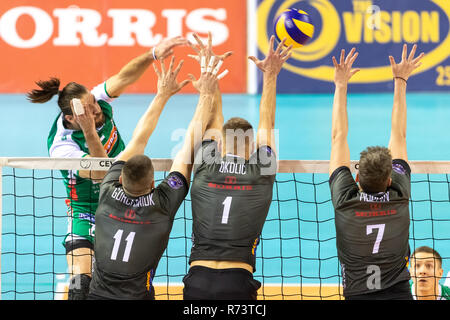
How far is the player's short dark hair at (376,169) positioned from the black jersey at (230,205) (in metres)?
0.75

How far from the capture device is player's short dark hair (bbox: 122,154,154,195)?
4602 millimetres

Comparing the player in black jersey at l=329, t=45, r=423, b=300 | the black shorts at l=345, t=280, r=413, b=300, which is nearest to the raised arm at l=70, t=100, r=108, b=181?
the player in black jersey at l=329, t=45, r=423, b=300

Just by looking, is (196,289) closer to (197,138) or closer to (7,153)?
(197,138)

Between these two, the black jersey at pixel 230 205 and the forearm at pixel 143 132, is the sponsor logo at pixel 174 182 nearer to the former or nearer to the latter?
the black jersey at pixel 230 205

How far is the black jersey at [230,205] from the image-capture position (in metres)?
4.82

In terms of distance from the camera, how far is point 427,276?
19.7 ft

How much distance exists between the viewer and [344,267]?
4.79 m

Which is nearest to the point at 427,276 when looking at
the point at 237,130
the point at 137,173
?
the point at 237,130

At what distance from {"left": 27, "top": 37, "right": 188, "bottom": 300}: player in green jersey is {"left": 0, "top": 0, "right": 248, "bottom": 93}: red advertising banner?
11476 mm

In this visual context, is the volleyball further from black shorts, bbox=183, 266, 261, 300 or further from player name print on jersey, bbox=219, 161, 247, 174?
Answer: black shorts, bbox=183, 266, 261, 300

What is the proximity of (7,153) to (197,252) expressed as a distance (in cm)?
844

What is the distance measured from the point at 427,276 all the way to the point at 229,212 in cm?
229

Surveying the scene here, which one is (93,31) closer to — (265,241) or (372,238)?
(265,241)
